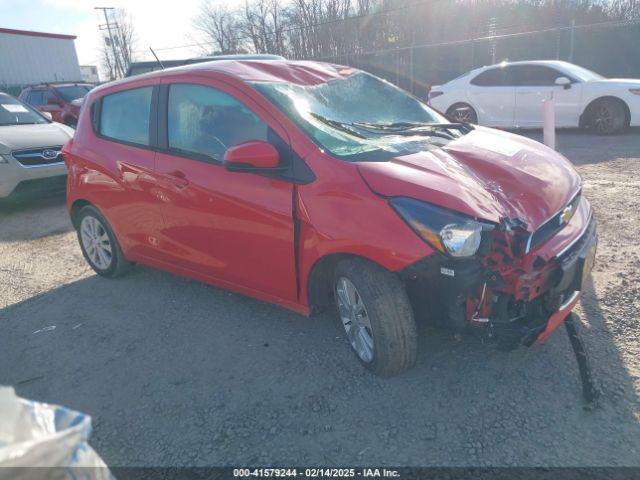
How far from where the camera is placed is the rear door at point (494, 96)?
10312 millimetres

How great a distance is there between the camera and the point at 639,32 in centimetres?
1578

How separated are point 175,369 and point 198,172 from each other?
1.28 m

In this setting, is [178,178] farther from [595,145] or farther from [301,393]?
[595,145]

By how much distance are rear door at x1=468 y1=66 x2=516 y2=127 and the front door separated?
28.1ft

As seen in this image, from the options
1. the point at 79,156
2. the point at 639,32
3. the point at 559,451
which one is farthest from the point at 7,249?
the point at 639,32

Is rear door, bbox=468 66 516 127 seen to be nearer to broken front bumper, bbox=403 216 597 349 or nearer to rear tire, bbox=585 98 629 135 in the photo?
rear tire, bbox=585 98 629 135

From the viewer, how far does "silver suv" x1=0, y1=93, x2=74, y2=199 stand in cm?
691

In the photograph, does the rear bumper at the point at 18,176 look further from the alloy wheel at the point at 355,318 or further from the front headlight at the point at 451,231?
the front headlight at the point at 451,231

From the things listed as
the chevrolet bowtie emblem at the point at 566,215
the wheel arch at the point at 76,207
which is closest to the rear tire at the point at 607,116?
the chevrolet bowtie emblem at the point at 566,215

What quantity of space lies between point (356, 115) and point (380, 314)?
1520mm

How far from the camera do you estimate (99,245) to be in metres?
4.51

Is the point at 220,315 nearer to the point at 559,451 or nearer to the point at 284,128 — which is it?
the point at 284,128

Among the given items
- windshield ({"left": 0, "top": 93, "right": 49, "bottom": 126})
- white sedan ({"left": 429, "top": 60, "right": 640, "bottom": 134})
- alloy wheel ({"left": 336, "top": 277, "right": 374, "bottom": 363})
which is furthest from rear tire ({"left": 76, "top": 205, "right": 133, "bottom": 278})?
white sedan ({"left": 429, "top": 60, "right": 640, "bottom": 134})

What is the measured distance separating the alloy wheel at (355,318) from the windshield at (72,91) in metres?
13.8
